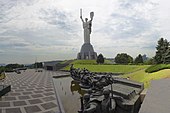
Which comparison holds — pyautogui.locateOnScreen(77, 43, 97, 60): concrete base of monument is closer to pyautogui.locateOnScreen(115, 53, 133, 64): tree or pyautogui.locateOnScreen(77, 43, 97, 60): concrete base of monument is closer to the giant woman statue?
the giant woman statue

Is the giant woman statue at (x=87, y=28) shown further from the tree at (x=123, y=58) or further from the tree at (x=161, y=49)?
the tree at (x=161, y=49)

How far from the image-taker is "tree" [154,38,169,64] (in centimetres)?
2867

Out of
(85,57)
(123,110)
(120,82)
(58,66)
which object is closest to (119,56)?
(85,57)

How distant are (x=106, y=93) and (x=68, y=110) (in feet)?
11.1

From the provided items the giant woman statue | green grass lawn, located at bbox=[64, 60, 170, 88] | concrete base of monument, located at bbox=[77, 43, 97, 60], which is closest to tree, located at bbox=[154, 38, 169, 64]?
green grass lawn, located at bbox=[64, 60, 170, 88]

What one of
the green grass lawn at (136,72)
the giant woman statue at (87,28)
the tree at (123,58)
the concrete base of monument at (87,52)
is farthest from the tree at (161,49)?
the concrete base of monument at (87,52)

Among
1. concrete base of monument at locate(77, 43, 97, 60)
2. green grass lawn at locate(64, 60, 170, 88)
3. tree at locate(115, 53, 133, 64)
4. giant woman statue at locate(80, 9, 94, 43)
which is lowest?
green grass lawn at locate(64, 60, 170, 88)

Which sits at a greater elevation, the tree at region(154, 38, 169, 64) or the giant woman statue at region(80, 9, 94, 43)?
the giant woman statue at region(80, 9, 94, 43)

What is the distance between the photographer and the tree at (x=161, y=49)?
1129 inches

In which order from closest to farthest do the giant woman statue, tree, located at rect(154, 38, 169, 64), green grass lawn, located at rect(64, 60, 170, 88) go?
green grass lawn, located at rect(64, 60, 170, 88) < tree, located at rect(154, 38, 169, 64) < the giant woman statue

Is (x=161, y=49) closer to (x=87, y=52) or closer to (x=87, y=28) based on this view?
(x=87, y=28)

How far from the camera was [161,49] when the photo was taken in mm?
29297

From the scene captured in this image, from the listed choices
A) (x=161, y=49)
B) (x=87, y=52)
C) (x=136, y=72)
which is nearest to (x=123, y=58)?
(x=87, y=52)

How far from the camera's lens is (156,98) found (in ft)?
19.8
